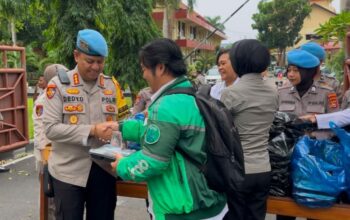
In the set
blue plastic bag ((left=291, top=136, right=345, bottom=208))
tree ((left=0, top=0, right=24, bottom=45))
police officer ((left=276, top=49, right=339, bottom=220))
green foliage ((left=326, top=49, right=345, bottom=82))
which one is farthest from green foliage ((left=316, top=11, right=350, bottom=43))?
tree ((left=0, top=0, right=24, bottom=45))

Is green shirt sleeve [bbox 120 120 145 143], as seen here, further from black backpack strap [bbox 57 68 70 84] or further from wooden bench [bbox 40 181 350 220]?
wooden bench [bbox 40 181 350 220]

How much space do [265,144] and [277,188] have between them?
31cm

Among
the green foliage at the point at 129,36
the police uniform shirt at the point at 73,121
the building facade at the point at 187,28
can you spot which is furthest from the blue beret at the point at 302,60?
the building facade at the point at 187,28

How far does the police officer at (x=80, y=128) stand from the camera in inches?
93.1

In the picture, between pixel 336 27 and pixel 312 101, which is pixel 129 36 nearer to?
pixel 336 27

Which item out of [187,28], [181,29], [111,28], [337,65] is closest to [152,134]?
[337,65]

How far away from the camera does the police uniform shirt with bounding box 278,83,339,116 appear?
9.88 ft

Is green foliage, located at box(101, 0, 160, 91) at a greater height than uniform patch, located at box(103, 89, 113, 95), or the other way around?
green foliage, located at box(101, 0, 160, 91)

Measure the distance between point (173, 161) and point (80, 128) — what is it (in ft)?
2.42

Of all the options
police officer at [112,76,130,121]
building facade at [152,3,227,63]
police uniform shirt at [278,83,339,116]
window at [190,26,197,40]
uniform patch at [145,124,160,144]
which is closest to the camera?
uniform patch at [145,124,160,144]

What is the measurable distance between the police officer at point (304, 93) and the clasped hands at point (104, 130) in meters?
1.36

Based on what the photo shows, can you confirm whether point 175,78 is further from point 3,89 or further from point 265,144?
point 3,89

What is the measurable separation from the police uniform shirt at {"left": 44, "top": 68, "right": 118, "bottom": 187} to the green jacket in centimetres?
59

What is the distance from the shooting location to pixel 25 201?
197 inches
